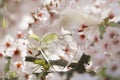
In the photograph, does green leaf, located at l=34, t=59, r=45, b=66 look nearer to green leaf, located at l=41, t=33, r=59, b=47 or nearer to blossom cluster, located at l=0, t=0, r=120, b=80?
blossom cluster, located at l=0, t=0, r=120, b=80

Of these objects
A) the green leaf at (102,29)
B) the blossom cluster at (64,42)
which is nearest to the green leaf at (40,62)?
the blossom cluster at (64,42)

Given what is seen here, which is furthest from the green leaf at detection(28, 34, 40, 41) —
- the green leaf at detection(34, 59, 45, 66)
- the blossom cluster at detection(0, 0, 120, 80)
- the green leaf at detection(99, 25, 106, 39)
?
the green leaf at detection(99, 25, 106, 39)

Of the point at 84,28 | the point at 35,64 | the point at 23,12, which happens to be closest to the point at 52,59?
the point at 35,64

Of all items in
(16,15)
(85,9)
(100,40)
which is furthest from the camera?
(85,9)

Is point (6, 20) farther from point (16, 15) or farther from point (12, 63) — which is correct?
point (12, 63)

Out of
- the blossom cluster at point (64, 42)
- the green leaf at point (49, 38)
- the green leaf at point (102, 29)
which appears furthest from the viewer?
the green leaf at point (49, 38)

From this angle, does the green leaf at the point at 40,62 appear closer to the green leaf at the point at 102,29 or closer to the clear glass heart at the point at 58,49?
the clear glass heart at the point at 58,49

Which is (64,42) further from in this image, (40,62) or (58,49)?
(40,62)

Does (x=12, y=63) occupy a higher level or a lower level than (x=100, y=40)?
lower
